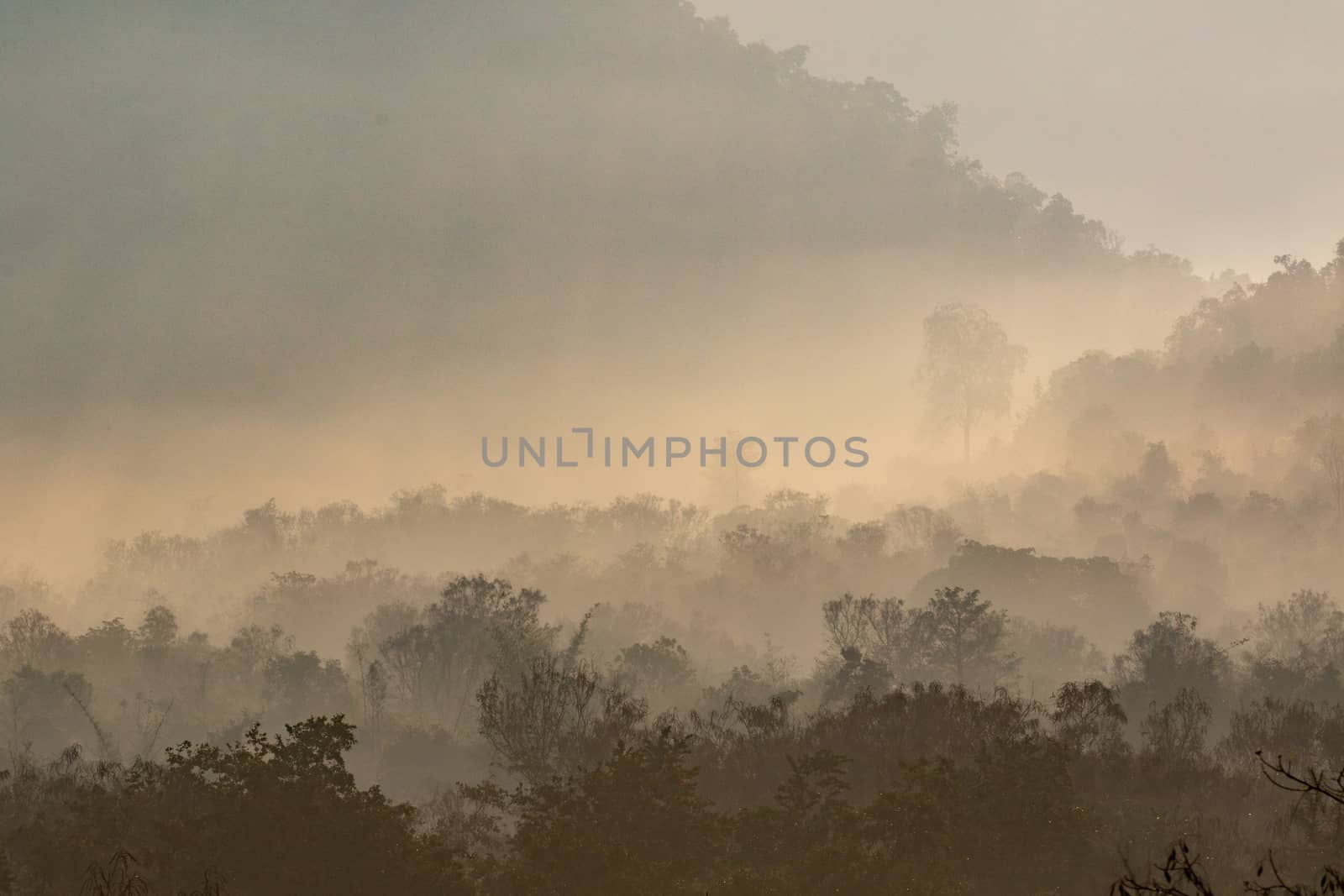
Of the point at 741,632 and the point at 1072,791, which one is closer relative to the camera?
the point at 1072,791

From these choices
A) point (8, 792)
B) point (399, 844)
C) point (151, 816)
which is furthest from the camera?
point (8, 792)

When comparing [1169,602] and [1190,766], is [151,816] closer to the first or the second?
[1190,766]

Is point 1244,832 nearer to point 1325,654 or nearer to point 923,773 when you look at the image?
point 923,773

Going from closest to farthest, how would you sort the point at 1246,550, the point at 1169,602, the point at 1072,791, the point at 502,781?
the point at 1072,791 → the point at 502,781 → the point at 1169,602 → the point at 1246,550

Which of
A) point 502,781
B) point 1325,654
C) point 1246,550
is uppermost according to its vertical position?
point 1246,550

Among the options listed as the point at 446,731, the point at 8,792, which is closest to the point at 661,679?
the point at 446,731

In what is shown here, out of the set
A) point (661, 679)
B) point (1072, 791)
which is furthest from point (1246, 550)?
point (1072, 791)

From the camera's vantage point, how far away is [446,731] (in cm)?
11144

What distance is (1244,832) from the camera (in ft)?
216

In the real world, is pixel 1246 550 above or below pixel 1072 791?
above

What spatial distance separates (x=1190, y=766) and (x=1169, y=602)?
3880 inches

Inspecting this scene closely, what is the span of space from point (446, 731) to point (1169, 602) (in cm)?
9902

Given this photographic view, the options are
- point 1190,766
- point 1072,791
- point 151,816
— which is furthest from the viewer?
point 1190,766

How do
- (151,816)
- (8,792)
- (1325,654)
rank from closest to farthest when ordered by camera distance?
(151,816) → (8,792) → (1325,654)
